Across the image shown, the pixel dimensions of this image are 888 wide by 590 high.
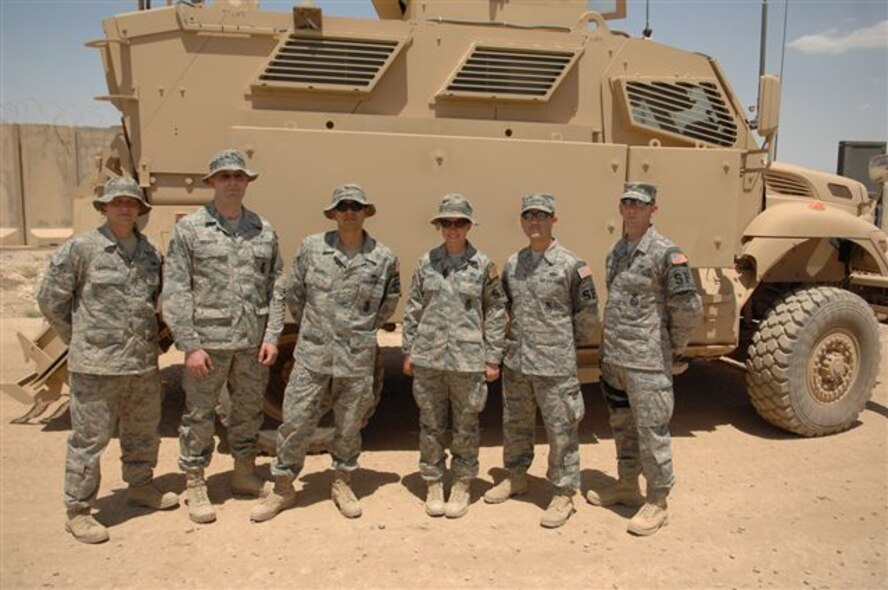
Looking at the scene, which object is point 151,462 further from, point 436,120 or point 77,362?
point 436,120

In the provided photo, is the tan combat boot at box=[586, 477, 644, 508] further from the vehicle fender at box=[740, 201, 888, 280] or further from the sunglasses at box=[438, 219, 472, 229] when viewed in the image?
the vehicle fender at box=[740, 201, 888, 280]

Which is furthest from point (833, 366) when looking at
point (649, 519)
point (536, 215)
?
point (536, 215)

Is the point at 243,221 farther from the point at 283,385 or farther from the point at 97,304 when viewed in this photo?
the point at 283,385

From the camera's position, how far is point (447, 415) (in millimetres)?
3998

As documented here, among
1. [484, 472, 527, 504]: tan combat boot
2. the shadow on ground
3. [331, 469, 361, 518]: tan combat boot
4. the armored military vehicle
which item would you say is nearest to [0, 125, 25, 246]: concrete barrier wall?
the shadow on ground

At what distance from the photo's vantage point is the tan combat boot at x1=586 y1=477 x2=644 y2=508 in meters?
4.05

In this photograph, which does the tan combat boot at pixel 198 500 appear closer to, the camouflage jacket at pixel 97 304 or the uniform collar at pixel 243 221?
the camouflage jacket at pixel 97 304

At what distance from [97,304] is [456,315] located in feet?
6.05

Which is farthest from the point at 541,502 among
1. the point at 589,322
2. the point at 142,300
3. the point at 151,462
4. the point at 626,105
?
the point at 626,105

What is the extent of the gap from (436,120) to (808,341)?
3.19 m

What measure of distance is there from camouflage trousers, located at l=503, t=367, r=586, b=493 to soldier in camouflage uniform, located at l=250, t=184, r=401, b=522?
0.81 meters

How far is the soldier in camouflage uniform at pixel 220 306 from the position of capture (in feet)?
12.1

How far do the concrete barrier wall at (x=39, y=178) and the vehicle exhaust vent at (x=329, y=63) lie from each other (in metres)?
11.5

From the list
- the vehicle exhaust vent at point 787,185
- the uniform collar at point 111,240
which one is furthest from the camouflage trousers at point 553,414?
the vehicle exhaust vent at point 787,185
